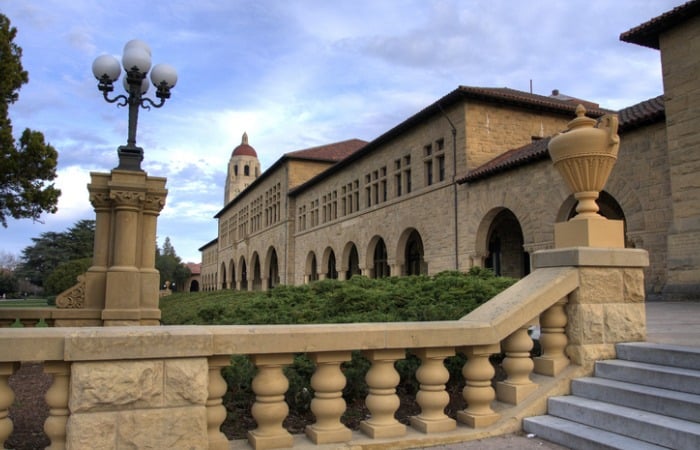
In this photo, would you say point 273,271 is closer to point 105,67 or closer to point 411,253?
point 411,253

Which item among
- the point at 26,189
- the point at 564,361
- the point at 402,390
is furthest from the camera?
the point at 26,189

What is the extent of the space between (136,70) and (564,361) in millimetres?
8246

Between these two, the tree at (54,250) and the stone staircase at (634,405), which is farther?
the tree at (54,250)

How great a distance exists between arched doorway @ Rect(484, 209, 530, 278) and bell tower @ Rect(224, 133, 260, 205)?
300ft

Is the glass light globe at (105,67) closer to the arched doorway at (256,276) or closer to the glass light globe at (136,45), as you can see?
the glass light globe at (136,45)

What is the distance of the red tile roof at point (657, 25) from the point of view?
14469mm

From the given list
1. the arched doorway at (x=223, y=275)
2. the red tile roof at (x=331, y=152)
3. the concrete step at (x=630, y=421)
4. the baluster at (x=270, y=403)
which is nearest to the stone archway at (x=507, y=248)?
the concrete step at (x=630, y=421)

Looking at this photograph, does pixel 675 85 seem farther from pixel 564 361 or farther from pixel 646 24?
pixel 564 361

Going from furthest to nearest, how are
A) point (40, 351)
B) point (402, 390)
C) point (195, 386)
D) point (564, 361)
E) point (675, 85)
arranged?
1. point (675, 85)
2. point (402, 390)
3. point (564, 361)
4. point (195, 386)
5. point (40, 351)

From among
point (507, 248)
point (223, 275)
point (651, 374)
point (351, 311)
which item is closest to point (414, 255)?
point (507, 248)

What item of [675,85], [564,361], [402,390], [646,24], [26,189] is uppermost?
[646,24]

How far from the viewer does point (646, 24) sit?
51.1 feet

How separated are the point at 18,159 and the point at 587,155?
791 inches

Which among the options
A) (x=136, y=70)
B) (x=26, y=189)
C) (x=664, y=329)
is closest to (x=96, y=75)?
(x=136, y=70)
